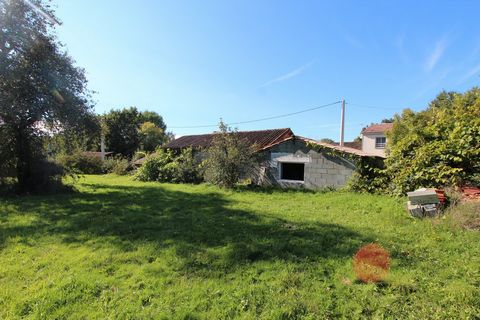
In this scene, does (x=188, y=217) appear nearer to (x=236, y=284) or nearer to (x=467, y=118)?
(x=236, y=284)

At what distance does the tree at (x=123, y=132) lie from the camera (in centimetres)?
4366

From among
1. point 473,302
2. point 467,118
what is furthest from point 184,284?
point 467,118

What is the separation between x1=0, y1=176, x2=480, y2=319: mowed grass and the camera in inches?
132

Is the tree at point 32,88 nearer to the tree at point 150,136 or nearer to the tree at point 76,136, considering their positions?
the tree at point 76,136

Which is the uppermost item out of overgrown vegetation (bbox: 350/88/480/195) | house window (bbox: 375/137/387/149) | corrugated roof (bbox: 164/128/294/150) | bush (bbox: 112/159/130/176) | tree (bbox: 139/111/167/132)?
tree (bbox: 139/111/167/132)

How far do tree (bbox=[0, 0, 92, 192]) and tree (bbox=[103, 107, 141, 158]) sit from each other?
3158 cm

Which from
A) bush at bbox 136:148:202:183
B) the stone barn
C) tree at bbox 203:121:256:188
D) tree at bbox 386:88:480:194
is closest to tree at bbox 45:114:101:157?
bush at bbox 136:148:202:183

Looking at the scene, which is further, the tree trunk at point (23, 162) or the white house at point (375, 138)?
the white house at point (375, 138)

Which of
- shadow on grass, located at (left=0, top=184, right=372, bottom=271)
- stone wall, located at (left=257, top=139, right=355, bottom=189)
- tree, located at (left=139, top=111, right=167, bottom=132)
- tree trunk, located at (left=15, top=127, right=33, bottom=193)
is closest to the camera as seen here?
shadow on grass, located at (left=0, top=184, right=372, bottom=271)

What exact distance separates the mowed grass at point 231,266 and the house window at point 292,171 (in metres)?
6.94

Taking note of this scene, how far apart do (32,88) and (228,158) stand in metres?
8.43

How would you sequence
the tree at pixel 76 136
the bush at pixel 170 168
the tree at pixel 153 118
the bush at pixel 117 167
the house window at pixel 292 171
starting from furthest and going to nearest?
the tree at pixel 153 118 → the bush at pixel 117 167 → the bush at pixel 170 168 → the house window at pixel 292 171 → the tree at pixel 76 136

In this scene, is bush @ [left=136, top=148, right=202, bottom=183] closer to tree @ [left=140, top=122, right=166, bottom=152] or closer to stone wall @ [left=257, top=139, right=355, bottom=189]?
stone wall @ [left=257, top=139, right=355, bottom=189]

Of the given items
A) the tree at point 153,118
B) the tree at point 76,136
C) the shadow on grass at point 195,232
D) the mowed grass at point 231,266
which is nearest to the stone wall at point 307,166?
the mowed grass at point 231,266
